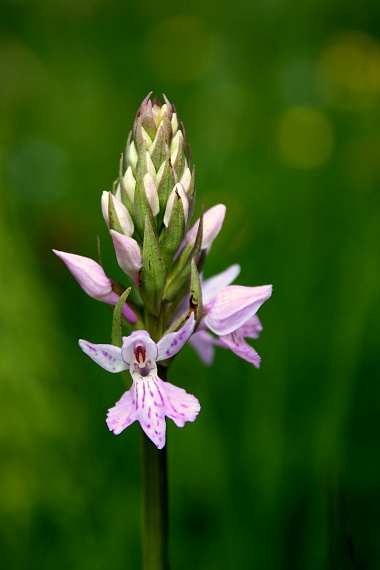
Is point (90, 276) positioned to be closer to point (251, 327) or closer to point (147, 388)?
point (147, 388)

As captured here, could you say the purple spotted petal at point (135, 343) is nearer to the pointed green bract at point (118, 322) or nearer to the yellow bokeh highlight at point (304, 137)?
the pointed green bract at point (118, 322)

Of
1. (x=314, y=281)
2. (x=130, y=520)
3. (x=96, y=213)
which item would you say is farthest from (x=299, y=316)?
(x=96, y=213)

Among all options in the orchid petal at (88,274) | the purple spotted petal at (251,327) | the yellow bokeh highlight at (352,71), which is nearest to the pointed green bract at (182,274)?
the orchid petal at (88,274)

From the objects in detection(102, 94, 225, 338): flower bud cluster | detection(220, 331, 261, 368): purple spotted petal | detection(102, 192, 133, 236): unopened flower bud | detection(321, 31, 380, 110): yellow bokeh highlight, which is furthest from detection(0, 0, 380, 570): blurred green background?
detection(102, 192, 133, 236): unopened flower bud

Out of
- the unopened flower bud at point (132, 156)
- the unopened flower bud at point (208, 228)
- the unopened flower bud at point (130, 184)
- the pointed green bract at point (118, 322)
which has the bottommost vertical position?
the pointed green bract at point (118, 322)

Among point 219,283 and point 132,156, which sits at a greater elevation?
point 132,156

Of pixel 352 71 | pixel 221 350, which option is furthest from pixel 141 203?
pixel 352 71

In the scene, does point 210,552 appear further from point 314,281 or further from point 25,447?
point 314,281
